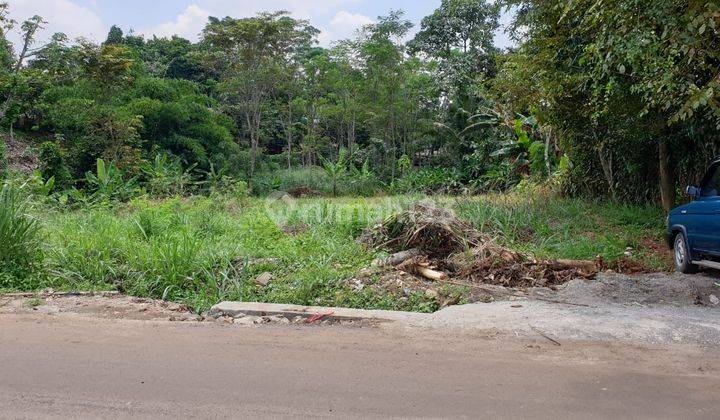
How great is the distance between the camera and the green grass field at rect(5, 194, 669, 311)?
24.6 feet

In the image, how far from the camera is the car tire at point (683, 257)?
843 cm

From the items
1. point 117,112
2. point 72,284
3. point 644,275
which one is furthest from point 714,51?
point 117,112

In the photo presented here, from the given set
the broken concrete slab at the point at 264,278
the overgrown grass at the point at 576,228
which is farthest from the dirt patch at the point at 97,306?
the overgrown grass at the point at 576,228

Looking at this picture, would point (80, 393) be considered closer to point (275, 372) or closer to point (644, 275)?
point (275, 372)

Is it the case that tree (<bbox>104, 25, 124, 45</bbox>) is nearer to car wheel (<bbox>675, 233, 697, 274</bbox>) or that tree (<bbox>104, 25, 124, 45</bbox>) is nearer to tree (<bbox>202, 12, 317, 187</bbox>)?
tree (<bbox>202, 12, 317, 187</bbox>)

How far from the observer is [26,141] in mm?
23953

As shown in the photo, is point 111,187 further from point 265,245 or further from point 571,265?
point 571,265

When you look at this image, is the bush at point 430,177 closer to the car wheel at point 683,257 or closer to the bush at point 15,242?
the car wheel at point 683,257

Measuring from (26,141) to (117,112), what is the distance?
187 inches

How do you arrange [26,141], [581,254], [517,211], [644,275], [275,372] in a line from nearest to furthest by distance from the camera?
[275,372] → [644,275] → [581,254] → [517,211] → [26,141]

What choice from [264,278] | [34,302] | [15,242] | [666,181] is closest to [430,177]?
[666,181]

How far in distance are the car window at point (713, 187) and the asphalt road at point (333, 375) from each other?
389 cm

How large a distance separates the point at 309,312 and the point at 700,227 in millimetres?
A: 5400

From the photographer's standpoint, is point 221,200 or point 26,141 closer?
point 221,200
